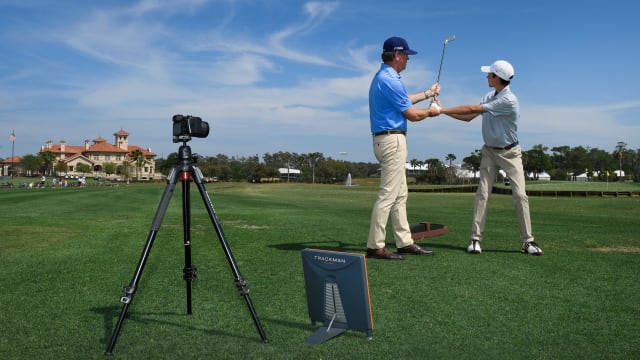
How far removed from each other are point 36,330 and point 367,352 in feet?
9.09

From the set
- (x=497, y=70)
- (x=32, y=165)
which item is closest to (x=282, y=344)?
(x=497, y=70)

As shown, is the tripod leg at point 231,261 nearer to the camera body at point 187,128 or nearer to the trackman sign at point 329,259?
the camera body at point 187,128

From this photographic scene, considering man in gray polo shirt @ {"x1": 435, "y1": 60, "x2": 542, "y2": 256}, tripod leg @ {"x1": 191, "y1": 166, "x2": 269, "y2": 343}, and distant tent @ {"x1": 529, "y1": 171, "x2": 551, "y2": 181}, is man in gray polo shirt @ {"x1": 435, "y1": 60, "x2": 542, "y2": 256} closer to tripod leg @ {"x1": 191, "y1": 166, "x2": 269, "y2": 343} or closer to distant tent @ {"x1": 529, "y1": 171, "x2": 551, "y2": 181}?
tripod leg @ {"x1": 191, "y1": 166, "x2": 269, "y2": 343}

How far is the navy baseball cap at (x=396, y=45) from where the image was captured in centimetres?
736

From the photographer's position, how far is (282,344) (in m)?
3.96

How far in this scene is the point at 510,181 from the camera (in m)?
8.17

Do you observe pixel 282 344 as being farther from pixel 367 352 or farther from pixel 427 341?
pixel 427 341

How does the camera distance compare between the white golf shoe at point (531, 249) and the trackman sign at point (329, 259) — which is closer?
the trackman sign at point (329, 259)

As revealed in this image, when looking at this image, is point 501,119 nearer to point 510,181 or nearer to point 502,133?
point 502,133

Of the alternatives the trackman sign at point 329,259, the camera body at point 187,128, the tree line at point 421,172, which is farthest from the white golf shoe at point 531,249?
the tree line at point 421,172

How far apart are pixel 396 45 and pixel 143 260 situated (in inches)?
191

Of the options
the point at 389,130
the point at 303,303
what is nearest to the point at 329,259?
the point at 303,303

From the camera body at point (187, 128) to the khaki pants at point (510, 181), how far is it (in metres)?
5.08

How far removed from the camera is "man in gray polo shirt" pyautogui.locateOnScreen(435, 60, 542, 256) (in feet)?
25.8
